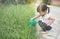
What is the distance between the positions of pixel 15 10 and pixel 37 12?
0.84 ft

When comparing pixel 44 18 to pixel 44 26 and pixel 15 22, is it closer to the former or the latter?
pixel 44 26

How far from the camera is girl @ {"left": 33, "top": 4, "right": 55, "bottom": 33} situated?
9.27ft

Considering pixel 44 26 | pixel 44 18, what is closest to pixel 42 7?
pixel 44 18

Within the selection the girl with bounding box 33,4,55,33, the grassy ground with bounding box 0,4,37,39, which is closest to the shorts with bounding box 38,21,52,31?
the girl with bounding box 33,4,55,33

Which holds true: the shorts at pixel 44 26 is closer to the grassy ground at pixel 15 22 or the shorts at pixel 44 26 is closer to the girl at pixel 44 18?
the girl at pixel 44 18

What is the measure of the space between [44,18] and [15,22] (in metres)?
0.36

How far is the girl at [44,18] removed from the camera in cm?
282

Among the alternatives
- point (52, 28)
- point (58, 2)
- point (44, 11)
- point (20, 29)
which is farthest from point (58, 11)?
point (20, 29)

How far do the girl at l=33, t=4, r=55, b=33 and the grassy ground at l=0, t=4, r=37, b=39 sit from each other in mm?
117

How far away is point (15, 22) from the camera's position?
9.03 feet

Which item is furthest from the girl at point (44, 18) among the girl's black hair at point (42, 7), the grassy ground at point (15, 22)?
the grassy ground at point (15, 22)

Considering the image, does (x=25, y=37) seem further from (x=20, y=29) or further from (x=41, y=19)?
(x=41, y=19)

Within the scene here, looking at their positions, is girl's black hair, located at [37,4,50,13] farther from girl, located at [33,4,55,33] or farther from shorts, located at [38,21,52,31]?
shorts, located at [38,21,52,31]

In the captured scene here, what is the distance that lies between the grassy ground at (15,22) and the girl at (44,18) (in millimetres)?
117
